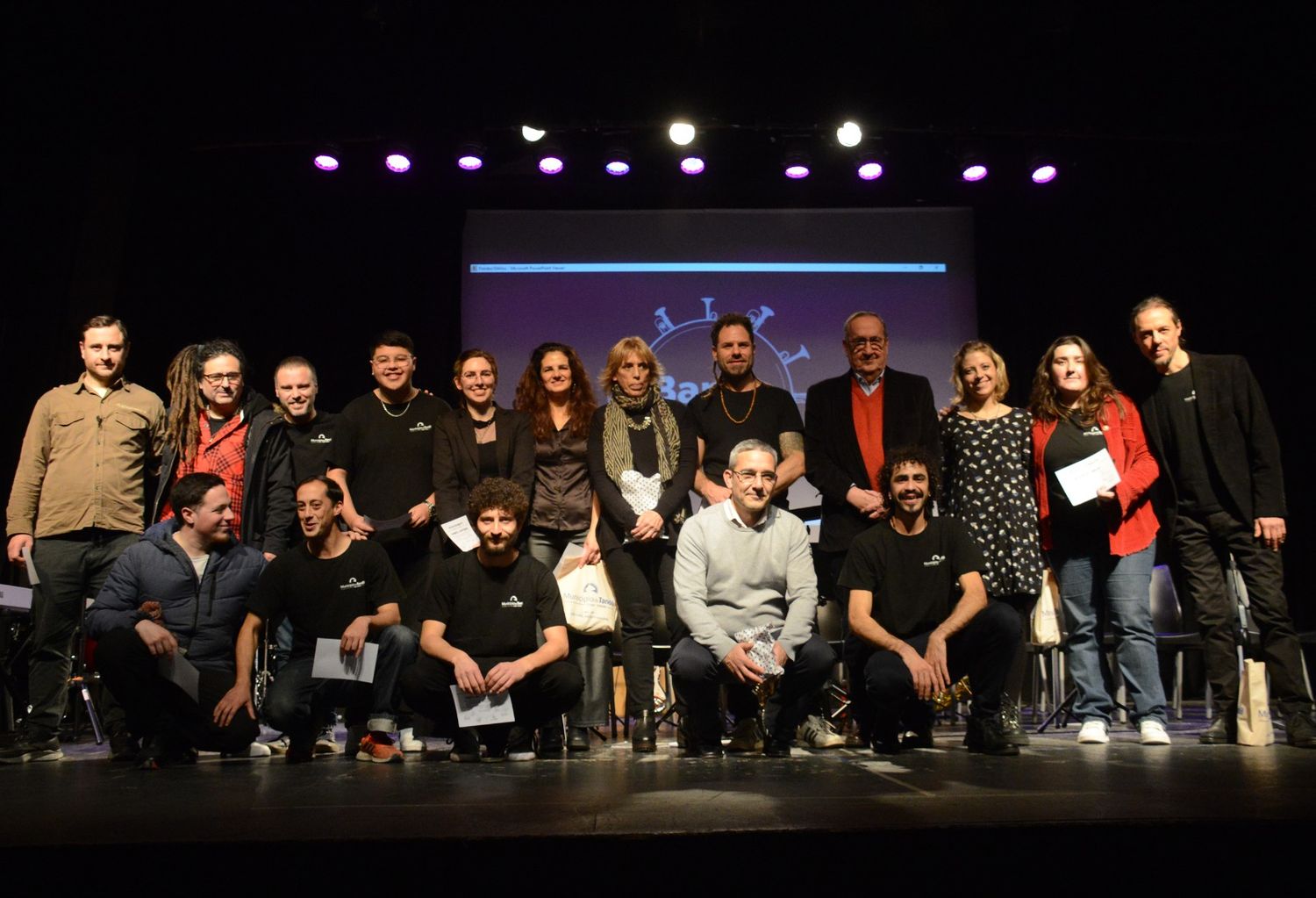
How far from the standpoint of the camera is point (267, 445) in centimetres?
385

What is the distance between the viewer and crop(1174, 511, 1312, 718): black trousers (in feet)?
11.2

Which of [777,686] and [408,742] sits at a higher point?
[777,686]

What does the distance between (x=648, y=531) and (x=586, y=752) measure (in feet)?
2.54

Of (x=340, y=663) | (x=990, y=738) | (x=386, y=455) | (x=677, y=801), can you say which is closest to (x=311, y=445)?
(x=386, y=455)

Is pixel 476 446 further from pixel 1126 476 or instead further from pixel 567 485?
pixel 1126 476

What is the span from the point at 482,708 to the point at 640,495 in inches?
36.6

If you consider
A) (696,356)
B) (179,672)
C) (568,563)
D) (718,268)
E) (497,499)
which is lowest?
(179,672)

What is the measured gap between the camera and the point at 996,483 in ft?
11.9

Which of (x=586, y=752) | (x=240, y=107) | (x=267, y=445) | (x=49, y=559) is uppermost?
(x=240, y=107)

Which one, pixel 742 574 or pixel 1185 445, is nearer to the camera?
pixel 742 574

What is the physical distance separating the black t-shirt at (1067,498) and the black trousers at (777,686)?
3.31ft

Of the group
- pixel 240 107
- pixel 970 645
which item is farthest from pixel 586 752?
pixel 240 107

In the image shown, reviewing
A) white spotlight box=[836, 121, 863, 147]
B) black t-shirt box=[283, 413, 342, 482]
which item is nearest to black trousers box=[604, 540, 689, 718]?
black t-shirt box=[283, 413, 342, 482]

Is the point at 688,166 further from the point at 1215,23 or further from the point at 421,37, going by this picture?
the point at 1215,23
